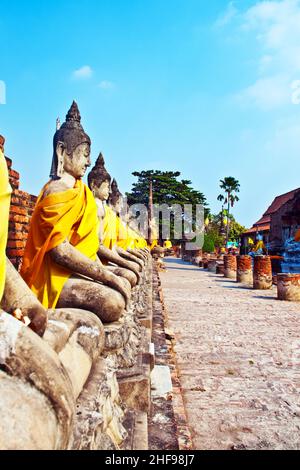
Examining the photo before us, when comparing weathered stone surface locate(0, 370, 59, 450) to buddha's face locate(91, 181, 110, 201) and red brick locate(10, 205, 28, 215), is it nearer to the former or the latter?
red brick locate(10, 205, 28, 215)

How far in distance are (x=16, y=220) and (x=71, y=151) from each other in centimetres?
141

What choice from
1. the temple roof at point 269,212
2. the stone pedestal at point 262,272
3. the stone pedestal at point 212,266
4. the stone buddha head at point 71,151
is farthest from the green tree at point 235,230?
the stone buddha head at point 71,151

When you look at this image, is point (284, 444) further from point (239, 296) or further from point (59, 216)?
point (239, 296)

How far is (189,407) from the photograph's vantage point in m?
3.27

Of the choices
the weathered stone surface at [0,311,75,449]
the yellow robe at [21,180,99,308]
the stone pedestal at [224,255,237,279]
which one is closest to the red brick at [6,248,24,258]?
the yellow robe at [21,180,99,308]

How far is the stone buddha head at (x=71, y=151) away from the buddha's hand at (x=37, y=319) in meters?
1.82

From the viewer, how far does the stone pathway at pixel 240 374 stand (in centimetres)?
283

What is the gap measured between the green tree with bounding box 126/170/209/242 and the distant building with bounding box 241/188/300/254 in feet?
23.7

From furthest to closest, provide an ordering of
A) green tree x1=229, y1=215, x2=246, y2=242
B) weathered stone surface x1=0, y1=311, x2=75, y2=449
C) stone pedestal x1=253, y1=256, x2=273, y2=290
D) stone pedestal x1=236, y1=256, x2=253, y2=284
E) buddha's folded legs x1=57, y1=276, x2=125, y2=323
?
green tree x1=229, y1=215, x2=246, y2=242
stone pedestal x1=236, y1=256, x2=253, y2=284
stone pedestal x1=253, y1=256, x2=273, y2=290
buddha's folded legs x1=57, y1=276, x2=125, y2=323
weathered stone surface x1=0, y1=311, x2=75, y2=449

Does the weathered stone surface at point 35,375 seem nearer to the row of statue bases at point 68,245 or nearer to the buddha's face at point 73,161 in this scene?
the row of statue bases at point 68,245

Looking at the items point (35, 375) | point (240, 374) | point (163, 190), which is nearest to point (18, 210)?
point (240, 374)

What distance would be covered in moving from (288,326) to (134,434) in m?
5.01

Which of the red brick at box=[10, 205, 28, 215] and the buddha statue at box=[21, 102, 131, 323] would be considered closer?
the buddha statue at box=[21, 102, 131, 323]

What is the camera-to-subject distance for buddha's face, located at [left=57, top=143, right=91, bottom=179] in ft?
10.8
